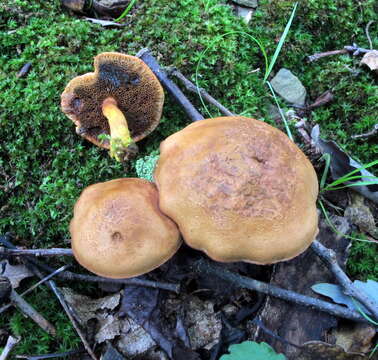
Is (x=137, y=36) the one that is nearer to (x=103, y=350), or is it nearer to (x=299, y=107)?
(x=299, y=107)

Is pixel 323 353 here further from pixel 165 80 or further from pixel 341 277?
Result: pixel 165 80

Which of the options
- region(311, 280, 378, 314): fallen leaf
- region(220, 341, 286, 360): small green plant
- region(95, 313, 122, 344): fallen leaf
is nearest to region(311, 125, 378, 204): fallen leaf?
region(311, 280, 378, 314): fallen leaf

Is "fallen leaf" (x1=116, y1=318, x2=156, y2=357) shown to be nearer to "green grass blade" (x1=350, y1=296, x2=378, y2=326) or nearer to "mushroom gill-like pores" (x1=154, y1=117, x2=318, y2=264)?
"mushroom gill-like pores" (x1=154, y1=117, x2=318, y2=264)

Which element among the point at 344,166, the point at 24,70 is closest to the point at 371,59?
the point at 344,166

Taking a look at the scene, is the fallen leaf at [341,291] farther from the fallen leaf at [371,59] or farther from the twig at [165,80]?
the fallen leaf at [371,59]

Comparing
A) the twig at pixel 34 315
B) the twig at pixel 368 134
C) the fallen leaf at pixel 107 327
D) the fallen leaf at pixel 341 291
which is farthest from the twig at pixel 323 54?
the twig at pixel 34 315

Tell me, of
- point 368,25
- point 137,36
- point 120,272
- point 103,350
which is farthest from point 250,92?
point 103,350

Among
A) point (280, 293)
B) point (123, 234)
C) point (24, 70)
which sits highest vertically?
point (24, 70)
